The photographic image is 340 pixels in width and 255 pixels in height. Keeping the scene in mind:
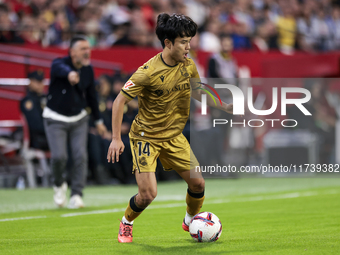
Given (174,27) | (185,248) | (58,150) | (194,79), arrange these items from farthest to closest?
(58,150)
(194,79)
(174,27)
(185,248)

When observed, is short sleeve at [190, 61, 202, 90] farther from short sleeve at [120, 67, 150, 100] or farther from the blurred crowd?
the blurred crowd

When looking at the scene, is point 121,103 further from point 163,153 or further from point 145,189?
point 145,189

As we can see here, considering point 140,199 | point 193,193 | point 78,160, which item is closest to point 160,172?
point 78,160

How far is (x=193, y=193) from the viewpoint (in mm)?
5719

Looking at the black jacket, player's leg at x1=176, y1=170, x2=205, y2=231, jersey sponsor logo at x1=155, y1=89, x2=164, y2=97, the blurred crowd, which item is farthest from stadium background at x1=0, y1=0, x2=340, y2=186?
jersey sponsor logo at x1=155, y1=89, x2=164, y2=97

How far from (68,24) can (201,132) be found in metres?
4.60

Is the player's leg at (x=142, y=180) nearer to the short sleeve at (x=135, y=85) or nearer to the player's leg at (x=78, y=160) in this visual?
the short sleeve at (x=135, y=85)

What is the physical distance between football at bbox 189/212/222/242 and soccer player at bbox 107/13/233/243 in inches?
14.5

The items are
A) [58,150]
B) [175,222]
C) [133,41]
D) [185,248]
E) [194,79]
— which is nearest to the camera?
[185,248]

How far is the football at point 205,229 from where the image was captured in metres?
5.35

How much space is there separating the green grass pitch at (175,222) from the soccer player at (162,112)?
0.51m

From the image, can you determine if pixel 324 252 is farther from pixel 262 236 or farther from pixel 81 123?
pixel 81 123

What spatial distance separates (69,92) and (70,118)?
0.41 metres

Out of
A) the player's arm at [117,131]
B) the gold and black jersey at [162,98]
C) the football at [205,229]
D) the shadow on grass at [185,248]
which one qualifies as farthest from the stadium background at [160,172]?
the gold and black jersey at [162,98]
